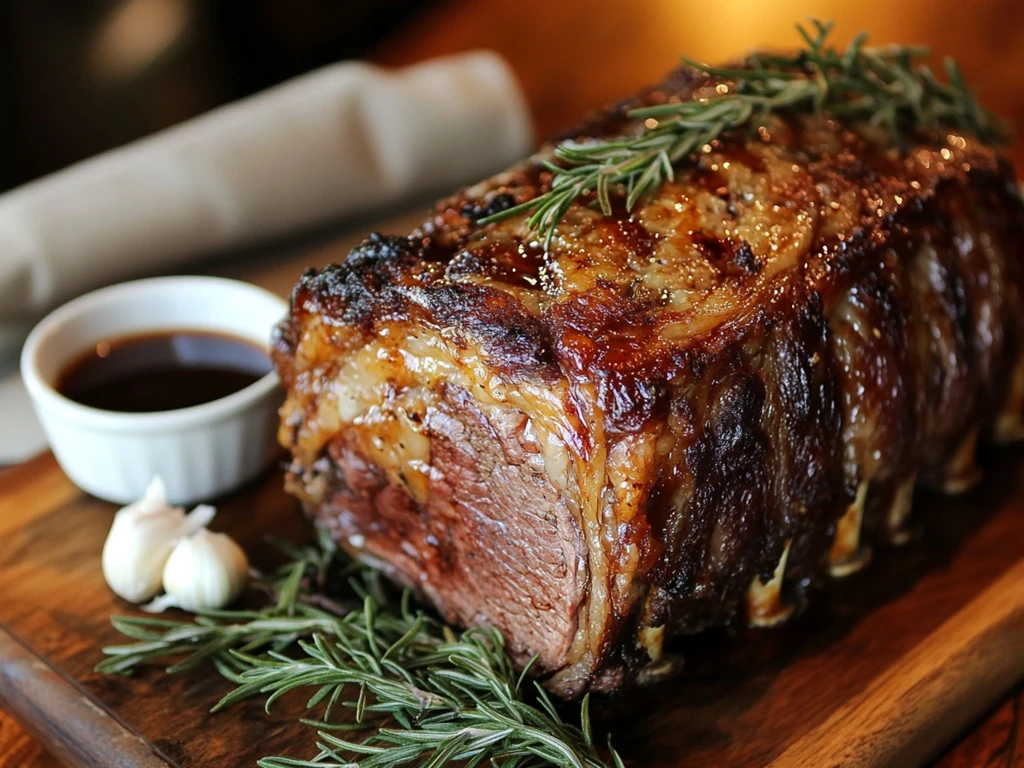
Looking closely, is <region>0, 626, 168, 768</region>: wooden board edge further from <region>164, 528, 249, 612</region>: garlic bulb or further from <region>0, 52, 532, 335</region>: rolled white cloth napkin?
<region>0, 52, 532, 335</region>: rolled white cloth napkin

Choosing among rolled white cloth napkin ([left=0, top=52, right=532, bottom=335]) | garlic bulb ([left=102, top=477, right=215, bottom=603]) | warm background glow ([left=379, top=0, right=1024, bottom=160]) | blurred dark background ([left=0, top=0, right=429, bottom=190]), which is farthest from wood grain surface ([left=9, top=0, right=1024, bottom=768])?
garlic bulb ([left=102, top=477, right=215, bottom=603])

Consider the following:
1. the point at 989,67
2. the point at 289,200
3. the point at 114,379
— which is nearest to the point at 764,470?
the point at 114,379

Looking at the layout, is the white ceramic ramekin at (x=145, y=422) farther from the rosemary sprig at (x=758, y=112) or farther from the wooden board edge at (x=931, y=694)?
the wooden board edge at (x=931, y=694)

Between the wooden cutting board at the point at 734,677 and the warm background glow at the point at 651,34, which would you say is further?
the warm background glow at the point at 651,34

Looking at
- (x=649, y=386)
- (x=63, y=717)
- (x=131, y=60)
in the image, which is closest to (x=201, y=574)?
(x=63, y=717)

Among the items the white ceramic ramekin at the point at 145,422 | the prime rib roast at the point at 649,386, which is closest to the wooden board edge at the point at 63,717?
the white ceramic ramekin at the point at 145,422

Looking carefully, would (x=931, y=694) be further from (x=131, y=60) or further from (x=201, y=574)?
(x=131, y=60)
